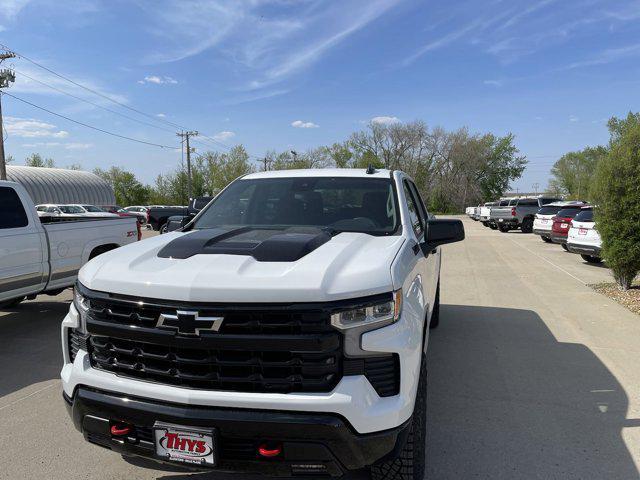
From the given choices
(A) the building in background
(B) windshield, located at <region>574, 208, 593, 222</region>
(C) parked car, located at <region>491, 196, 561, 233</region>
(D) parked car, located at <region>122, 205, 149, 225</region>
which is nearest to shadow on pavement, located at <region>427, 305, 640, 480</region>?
(B) windshield, located at <region>574, 208, 593, 222</region>

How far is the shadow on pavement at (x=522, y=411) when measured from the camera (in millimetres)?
3025

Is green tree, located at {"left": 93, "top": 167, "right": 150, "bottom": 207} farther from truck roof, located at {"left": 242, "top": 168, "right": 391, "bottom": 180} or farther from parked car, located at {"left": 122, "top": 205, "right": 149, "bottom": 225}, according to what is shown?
truck roof, located at {"left": 242, "top": 168, "right": 391, "bottom": 180}

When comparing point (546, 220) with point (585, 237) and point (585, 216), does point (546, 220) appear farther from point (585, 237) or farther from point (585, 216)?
point (585, 237)

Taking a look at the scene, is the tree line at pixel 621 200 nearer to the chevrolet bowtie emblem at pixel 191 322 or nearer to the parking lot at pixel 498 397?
the parking lot at pixel 498 397

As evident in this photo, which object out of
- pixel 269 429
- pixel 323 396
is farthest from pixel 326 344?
pixel 269 429

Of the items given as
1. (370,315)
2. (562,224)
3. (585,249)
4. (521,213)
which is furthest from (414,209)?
(521,213)

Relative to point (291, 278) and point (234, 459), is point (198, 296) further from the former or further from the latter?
point (234, 459)

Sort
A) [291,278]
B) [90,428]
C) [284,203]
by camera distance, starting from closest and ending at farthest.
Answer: [291,278] < [90,428] < [284,203]

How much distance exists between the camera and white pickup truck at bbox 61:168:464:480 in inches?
83.4

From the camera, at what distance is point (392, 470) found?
8.20ft

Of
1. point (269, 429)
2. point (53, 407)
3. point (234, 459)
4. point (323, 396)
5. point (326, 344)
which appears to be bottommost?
point (53, 407)

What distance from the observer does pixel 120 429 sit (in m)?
2.34

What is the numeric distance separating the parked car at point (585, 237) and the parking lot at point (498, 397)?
5.05m

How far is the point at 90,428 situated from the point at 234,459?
802 mm
